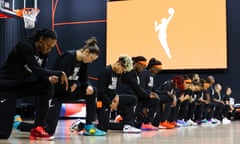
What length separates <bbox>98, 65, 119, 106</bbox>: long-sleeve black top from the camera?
4.01m

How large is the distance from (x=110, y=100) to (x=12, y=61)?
1.31 meters

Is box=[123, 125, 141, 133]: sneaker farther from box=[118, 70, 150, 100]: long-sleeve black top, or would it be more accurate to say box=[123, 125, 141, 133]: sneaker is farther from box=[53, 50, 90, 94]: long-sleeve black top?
box=[53, 50, 90, 94]: long-sleeve black top

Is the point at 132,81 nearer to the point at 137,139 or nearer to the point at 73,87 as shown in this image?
the point at 73,87

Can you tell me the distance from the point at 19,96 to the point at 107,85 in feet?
3.93

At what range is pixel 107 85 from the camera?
4.11 metres

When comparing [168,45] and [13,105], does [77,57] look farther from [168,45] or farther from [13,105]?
[168,45]

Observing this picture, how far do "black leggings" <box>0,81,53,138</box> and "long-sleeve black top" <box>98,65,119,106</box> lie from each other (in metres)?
0.98

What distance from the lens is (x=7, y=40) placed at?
1100 centimetres

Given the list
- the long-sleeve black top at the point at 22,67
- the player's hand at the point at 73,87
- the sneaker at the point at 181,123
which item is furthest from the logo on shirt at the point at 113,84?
the sneaker at the point at 181,123

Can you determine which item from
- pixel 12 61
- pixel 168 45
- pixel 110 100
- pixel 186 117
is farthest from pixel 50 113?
pixel 168 45

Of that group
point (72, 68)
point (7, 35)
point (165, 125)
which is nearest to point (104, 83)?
point (72, 68)

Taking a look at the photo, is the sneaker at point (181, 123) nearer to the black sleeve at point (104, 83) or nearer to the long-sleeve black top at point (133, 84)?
the long-sleeve black top at point (133, 84)

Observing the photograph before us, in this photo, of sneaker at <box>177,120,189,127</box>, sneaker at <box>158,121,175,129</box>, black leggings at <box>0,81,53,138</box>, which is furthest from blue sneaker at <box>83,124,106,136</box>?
sneaker at <box>177,120,189,127</box>

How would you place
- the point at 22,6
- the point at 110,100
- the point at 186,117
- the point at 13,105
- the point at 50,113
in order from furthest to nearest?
1. the point at 22,6
2. the point at 186,117
3. the point at 110,100
4. the point at 50,113
5. the point at 13,105
